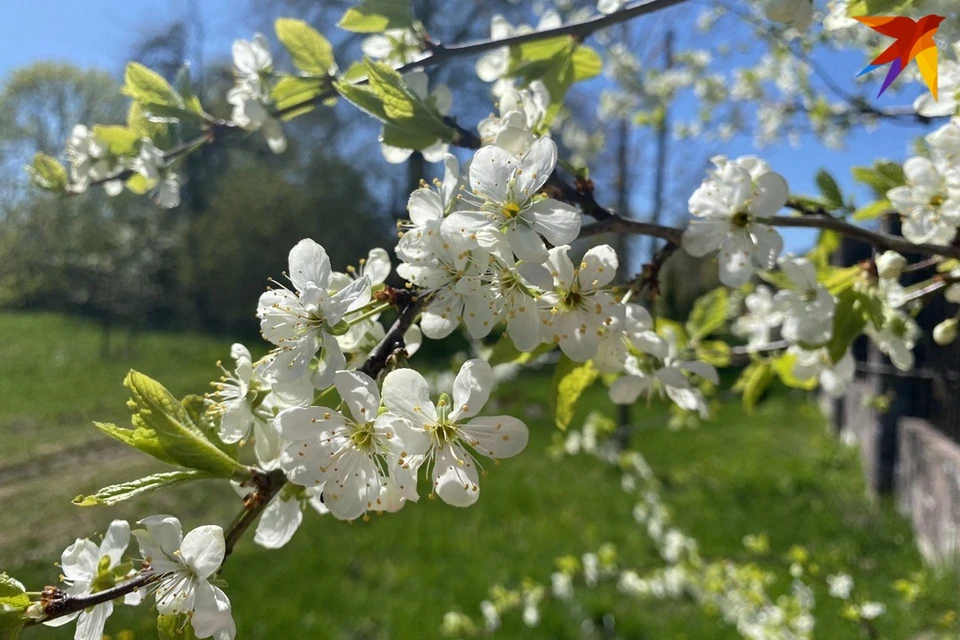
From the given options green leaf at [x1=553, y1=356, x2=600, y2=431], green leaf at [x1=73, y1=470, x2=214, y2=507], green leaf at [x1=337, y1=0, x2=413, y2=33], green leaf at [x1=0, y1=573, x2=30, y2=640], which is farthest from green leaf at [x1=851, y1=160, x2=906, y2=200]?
green leaf at [x1=0, y1=573, x2=30, y2=640]

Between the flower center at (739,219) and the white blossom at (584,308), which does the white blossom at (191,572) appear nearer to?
the white blossom at (584,308)

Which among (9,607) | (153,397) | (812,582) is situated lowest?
(812,582)

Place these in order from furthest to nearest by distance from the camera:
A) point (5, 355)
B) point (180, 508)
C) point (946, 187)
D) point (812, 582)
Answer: point (180, 508) < point (5, 355) < point (812, 582) < point (946, 187)

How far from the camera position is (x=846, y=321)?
0.67 meters

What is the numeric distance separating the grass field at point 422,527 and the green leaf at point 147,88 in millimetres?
550

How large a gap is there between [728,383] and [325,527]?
12.6 feet

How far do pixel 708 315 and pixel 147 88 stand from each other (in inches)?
30.8

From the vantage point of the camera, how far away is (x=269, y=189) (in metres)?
3.02

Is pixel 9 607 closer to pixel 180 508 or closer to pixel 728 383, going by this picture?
pixel 180 508

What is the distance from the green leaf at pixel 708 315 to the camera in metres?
0.91

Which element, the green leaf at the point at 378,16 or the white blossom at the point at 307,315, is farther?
the green leaf at the point at 378,16

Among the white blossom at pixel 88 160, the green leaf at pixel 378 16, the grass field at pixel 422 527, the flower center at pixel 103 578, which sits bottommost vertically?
the grass field at pixel 422 527

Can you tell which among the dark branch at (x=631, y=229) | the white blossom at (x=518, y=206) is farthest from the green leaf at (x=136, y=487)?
the dark branch at (x=631, y=229)

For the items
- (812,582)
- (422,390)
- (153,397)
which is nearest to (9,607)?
(153,397)
